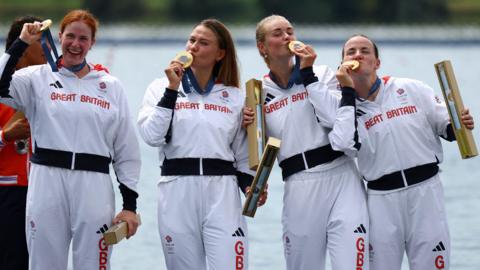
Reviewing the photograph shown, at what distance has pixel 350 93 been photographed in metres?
8.16

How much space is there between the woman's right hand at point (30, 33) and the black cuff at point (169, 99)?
88 cm

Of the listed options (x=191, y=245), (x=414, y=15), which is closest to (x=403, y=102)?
(x=191, y=245)

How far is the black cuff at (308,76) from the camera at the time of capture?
8.27 m

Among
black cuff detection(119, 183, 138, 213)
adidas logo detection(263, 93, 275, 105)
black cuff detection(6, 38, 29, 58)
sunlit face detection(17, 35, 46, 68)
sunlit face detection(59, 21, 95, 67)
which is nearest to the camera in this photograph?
black cuff detection(6, 38, 29, 58)

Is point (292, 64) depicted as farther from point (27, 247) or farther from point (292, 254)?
point (27, 247)

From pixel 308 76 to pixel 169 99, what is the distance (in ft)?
3.00

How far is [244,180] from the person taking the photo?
834 cm

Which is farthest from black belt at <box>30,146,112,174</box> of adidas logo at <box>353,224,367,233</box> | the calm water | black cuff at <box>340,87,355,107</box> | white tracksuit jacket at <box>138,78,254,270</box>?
the calm water

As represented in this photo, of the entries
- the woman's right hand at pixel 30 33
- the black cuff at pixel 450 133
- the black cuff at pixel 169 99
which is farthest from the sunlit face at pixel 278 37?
the woman's right hand at pixel 30 33

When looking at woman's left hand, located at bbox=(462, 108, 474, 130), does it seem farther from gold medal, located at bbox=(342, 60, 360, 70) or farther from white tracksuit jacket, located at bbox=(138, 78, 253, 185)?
white tracksuit jacket, located at bbox=(138, 78, 253, 185)

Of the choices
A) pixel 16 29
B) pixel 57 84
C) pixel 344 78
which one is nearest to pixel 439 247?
pixel 344 78

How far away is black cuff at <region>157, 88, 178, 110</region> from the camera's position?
8141 mm

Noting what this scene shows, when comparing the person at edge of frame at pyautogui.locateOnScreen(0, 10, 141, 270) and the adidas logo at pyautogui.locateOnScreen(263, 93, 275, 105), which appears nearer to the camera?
the person at edge of frame at pyautogui.locateOnScreen(0, 10, 141, 270)

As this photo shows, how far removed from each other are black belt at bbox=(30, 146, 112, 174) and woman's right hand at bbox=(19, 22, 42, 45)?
26.6 inches
